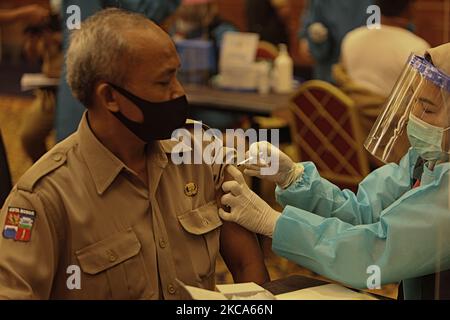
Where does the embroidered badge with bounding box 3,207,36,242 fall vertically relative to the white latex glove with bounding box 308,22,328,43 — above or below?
above

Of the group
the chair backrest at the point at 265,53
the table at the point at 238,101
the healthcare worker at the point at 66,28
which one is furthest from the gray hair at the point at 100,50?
the chair backrest at the point at 265,53

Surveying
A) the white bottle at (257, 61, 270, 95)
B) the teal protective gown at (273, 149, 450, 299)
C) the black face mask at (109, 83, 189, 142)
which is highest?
the black face mask at (109, 83, 189, 142)

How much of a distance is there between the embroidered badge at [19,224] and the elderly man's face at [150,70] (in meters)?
0.31

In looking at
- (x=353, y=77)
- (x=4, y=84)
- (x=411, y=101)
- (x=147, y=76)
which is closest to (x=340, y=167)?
(x=353, y=77)

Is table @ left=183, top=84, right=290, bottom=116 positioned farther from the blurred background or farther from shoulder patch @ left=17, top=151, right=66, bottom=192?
shoulder patch @ left=17, top=151, right=66, bottom=192

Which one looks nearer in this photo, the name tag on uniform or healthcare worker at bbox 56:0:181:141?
the name tag on uniform

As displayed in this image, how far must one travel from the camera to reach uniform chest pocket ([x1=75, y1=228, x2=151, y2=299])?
1783mm

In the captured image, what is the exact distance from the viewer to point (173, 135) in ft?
6.38

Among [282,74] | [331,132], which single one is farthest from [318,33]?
[331,132]

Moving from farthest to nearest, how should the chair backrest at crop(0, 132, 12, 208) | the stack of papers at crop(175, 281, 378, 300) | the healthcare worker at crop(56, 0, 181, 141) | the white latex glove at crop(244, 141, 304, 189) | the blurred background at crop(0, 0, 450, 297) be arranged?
the blurred background at crop(0, 0, 450, 297)
the healthcare worker at crop(56, 0, 181, 141)
the chair backrest at crop(0, 132, 12, 208)
the white latex glove at crop(244, 141, 304, 189)
the stack of papers at crop(175, 281, 378, 300)

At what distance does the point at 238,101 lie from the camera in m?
4.50

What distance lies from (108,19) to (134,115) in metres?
0.21

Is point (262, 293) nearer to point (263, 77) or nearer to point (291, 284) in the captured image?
point (291, 284)

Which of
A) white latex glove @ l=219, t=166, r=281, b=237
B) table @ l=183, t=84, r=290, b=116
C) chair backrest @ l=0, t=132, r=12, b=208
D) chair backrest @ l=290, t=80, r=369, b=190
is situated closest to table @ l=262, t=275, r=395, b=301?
white latex glove @ l=219, t=166, r=281, b=237
